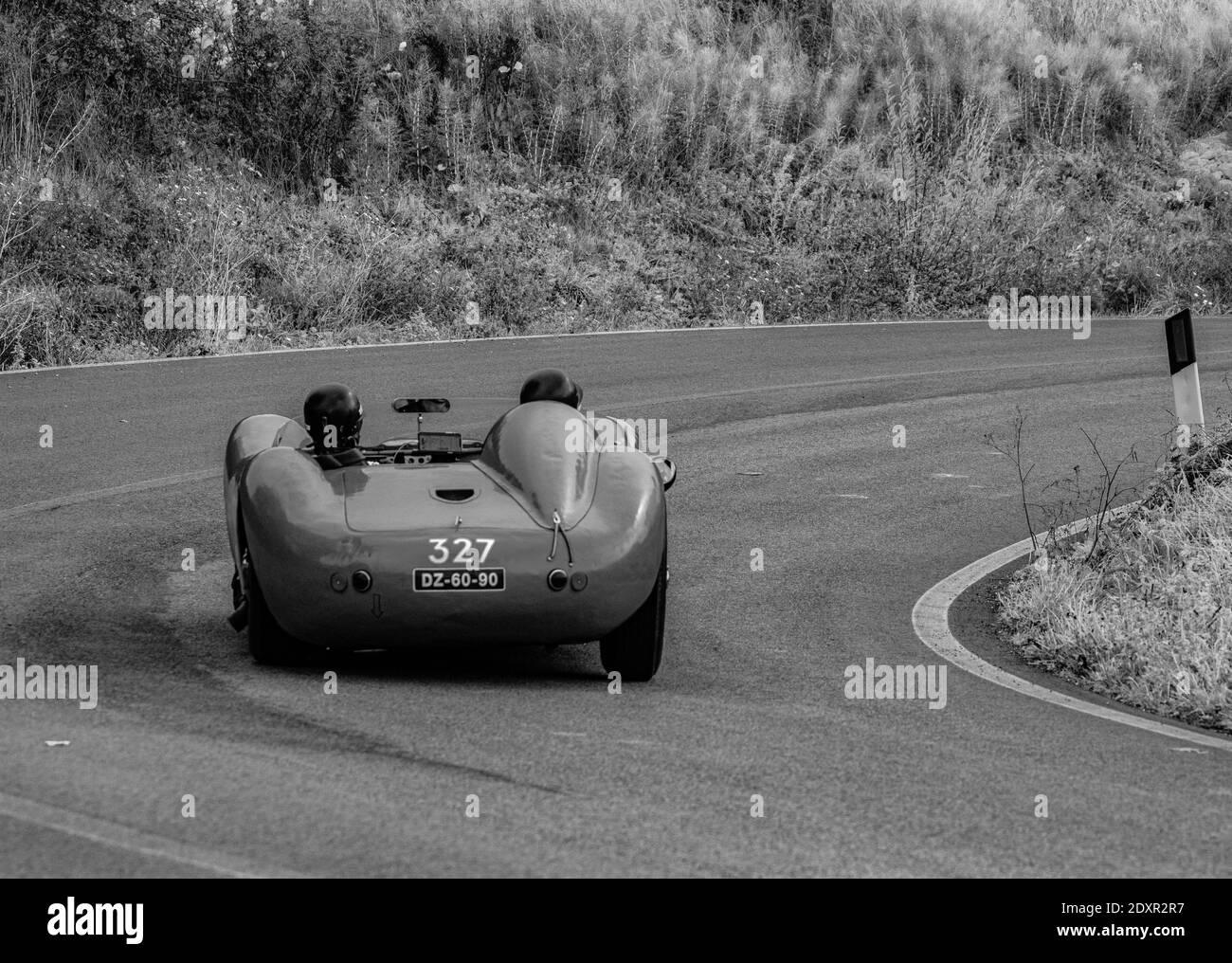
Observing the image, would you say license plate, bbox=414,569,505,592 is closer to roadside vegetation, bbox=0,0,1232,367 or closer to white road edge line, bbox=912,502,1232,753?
white road edge line, bbox=912,502,1232,753

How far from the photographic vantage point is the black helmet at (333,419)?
749cm

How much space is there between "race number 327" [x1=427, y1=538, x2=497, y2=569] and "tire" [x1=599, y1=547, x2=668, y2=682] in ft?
2.15

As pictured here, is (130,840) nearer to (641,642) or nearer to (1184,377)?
(641,642)

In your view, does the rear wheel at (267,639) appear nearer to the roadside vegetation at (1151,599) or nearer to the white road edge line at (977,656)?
the white road edge line at (977,656)

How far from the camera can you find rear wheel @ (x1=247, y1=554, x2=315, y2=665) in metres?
6.95

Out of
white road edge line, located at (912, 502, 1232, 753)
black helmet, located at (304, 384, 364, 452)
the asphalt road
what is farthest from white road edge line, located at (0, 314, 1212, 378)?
black helmet, located at (304, 384, 364, 452)

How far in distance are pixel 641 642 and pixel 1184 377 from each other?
4.60 metres

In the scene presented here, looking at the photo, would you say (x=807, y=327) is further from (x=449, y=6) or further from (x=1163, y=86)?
(x=1163, y=86)

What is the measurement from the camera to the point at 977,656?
8.05 meters

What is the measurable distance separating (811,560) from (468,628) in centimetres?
375

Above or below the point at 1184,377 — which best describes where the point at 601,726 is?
below

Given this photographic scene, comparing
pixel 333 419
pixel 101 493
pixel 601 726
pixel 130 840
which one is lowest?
pixel 101 493

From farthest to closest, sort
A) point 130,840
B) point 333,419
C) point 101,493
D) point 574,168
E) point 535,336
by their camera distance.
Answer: point 574,168, point 535,336, point 101,493, point 333,419, point 130,840

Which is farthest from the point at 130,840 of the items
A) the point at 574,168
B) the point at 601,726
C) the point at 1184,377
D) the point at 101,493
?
the point at 574,168
